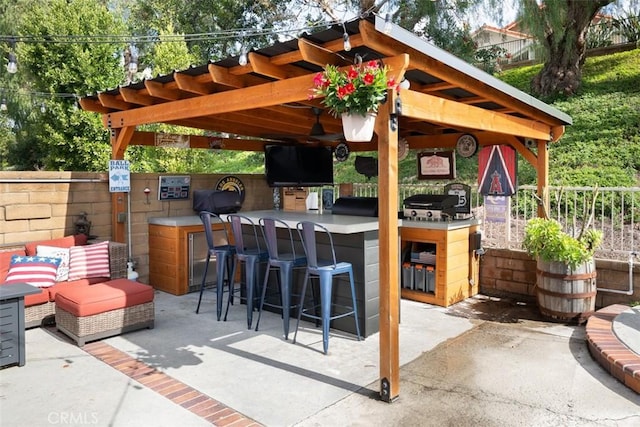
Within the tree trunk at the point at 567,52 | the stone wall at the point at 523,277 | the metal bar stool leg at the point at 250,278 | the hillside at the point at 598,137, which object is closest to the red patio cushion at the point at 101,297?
the metal bar stool leg at the point at 250,278

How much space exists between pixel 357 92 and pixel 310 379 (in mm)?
2032

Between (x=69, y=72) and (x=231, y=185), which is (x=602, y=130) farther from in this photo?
(x=69, y=72)

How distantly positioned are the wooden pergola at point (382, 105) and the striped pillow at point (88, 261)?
0.97 m

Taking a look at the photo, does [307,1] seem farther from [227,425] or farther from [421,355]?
[227,425]

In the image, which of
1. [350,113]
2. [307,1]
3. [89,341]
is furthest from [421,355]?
[307,1]

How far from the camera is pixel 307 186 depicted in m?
8.12

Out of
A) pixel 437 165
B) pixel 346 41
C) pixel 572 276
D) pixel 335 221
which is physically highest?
pixel 346 41

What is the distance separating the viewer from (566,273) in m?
4.61

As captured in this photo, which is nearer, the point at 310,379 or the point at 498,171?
the point at 310,379

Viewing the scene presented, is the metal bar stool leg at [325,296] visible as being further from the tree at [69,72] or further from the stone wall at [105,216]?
the tree at [69,72]

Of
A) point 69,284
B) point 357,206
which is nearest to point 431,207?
point 357,206

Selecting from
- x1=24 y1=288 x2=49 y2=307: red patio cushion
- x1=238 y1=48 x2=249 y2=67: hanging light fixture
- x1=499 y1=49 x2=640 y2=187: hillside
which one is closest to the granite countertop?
x1=238 y1=48 x2=249 y2=67: hanging light fixture

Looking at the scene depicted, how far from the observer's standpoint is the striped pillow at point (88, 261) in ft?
15.6

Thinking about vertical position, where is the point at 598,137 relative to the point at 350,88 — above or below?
above
